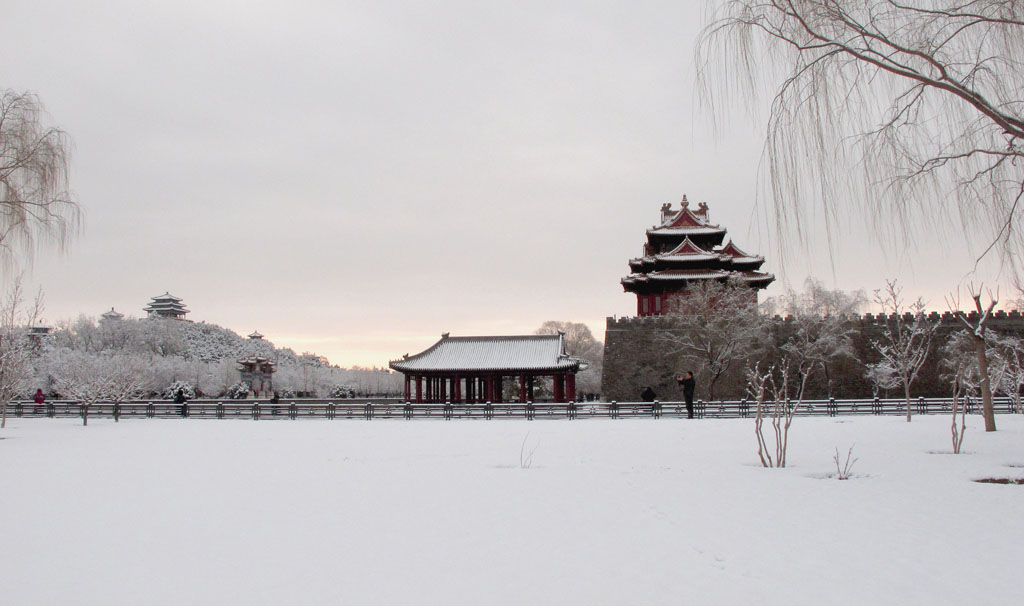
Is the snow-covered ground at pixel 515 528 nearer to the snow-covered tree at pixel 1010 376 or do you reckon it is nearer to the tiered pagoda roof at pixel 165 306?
the snow-covered tree at pixel 1010 376

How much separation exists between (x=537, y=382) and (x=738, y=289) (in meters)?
14.0

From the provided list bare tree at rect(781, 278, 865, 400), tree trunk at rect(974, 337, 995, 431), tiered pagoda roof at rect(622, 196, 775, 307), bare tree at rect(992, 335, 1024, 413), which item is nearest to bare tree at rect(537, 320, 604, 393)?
tiered pagoda roof at rect(622, 196, 775, 307)

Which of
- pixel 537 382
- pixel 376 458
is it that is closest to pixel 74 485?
pixel 376 458

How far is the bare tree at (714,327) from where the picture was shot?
26734mm

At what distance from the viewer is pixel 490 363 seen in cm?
2686

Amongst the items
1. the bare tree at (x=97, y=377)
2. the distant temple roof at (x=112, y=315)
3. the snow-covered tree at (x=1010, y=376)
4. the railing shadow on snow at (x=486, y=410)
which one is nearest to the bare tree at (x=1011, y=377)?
the snow-covered tree at (x=1010, y=376)

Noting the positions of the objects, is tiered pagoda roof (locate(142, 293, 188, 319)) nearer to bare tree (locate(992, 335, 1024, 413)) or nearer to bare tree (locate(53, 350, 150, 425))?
bare tree (locate(53, 350, 150, 425))

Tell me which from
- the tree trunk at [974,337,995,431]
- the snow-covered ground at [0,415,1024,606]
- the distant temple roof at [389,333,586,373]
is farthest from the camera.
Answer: the distant temple roof at [389,333,586,373]

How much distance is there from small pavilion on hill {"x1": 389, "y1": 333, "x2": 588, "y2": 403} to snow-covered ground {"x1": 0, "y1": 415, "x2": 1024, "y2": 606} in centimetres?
1530

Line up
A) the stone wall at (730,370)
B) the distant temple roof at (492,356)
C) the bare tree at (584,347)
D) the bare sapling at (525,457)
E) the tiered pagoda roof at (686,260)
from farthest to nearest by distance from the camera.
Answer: the bare tree at (584,347) < the tiered pagoda roof at (686,260) < the stone wall at (730,370) < the distant temple roof at (492,356) < the bare sapling at (525,457)

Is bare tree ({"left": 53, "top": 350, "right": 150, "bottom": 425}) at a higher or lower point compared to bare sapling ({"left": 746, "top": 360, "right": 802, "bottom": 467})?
higher

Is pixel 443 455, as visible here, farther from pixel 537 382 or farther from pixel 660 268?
pixel 537 382

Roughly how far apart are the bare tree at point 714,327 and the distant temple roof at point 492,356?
473 cm

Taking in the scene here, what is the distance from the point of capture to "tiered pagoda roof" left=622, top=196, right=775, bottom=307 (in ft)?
103
